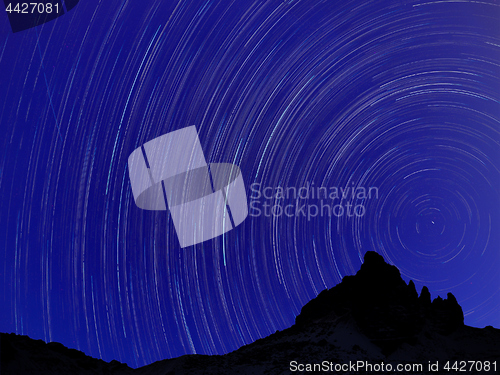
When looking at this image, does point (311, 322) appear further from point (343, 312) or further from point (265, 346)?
point (265, 346)

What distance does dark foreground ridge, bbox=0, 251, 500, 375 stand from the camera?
6694 cm

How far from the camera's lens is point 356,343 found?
81.8 meters

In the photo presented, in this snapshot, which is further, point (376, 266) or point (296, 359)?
point (376, 266)

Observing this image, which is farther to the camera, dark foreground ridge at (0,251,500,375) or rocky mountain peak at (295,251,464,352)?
rocky mountain peak at (295,251,464,352)

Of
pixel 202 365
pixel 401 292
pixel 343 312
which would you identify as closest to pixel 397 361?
pixel 401 292

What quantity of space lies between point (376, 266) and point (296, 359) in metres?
31.5

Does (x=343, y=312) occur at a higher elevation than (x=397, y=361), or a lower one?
higher

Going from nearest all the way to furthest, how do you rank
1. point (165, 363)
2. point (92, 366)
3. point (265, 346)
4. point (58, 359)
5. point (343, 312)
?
1. point (58, 359)
2. point (92, 366)
3. point (165, 363)
4. point (265, 346)
5. point (343, 312)

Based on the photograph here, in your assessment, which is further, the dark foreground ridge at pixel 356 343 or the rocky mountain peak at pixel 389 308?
the rocky mountain peak at pixel 389 308

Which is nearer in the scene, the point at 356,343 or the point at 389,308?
the point at 356,343

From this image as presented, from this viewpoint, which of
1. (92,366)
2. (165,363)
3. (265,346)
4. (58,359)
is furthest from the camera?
(265,346)

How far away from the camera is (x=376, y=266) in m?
91.7

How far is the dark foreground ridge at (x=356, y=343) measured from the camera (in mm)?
66938

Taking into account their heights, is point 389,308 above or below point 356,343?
above
